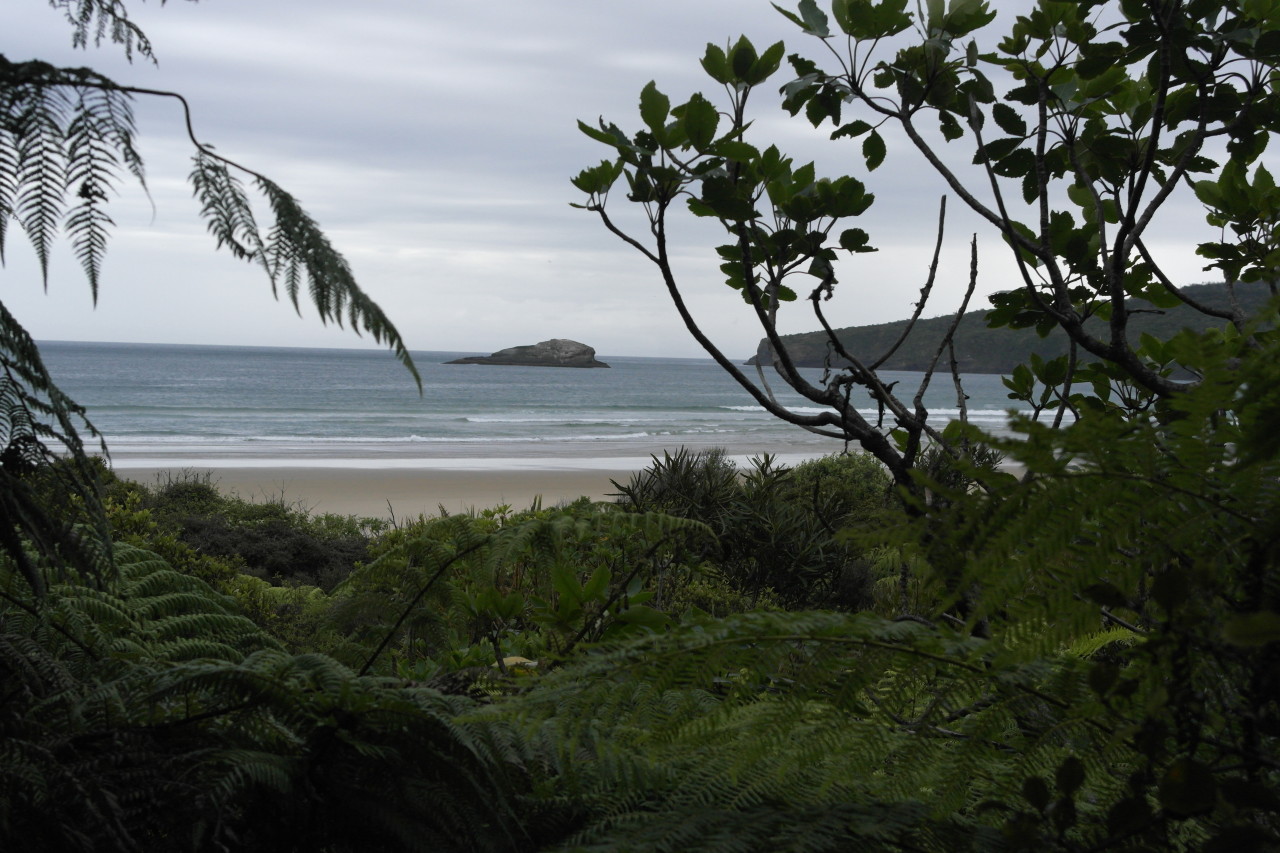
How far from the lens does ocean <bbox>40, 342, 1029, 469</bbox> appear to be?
25.6m

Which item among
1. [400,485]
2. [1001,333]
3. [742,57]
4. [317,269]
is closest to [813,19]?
[742,57]

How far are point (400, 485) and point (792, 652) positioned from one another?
18.2 metres

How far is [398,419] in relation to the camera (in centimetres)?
3741

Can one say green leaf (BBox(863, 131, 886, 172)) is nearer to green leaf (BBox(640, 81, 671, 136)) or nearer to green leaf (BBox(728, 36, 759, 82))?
green leaf (BBox(728, 36, 759, 82))

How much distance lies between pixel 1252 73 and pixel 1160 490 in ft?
5.84

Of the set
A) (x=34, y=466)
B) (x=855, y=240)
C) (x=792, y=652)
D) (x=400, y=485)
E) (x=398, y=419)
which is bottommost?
(x=400, y=485)

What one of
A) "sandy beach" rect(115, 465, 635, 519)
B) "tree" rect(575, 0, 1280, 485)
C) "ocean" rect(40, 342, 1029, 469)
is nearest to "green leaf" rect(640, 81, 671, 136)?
"tree" rect(575, 0, 1280, 485)

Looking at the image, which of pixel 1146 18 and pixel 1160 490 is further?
pixel 1146 18

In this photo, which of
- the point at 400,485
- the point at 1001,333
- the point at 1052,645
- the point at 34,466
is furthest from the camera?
the point at 1001,333

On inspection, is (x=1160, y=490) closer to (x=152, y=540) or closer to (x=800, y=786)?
(x=800, y=786)

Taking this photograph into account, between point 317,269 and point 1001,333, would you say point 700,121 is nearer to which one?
point 317,269

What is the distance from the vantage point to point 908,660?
41.5 inches

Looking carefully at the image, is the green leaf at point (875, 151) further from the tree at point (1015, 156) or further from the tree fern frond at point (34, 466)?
the tree fern frond at point (34, 466)

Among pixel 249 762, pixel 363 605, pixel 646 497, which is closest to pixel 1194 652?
pixel 249 762
